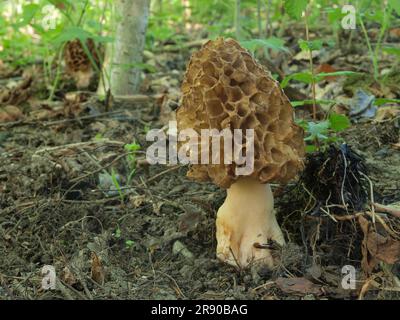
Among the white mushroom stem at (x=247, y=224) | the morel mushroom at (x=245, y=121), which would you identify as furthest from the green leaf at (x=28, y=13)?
the white mushroom stem at (x=247, y=224)

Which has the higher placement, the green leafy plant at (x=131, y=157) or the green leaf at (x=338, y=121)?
the green leaf at (x=338, y=121)

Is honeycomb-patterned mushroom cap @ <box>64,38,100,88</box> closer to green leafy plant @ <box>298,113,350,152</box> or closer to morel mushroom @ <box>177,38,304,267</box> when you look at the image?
morel mushroom @ <box>177,38,304,267</box>

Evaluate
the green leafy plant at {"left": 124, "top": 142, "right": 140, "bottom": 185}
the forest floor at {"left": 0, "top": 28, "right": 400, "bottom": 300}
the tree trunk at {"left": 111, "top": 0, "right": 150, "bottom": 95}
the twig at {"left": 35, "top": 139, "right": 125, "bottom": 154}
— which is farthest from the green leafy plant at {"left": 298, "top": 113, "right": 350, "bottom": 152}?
the tree trunk at {"left": 111, "top": 0, "right": 150, "bottom": 95}

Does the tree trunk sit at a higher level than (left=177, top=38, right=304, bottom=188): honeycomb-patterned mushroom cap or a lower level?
higher

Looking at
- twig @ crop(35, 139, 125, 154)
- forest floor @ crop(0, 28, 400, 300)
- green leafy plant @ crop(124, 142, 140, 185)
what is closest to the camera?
forest floor @ crop(0, 28, 400, 300)

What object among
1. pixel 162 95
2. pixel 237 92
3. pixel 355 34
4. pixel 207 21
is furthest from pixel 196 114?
pixel 207 21

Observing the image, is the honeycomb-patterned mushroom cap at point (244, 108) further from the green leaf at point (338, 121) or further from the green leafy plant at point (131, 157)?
the green leafy plant at point (131, 157)

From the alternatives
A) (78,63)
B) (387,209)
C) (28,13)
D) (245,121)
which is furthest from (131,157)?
(78,63)
